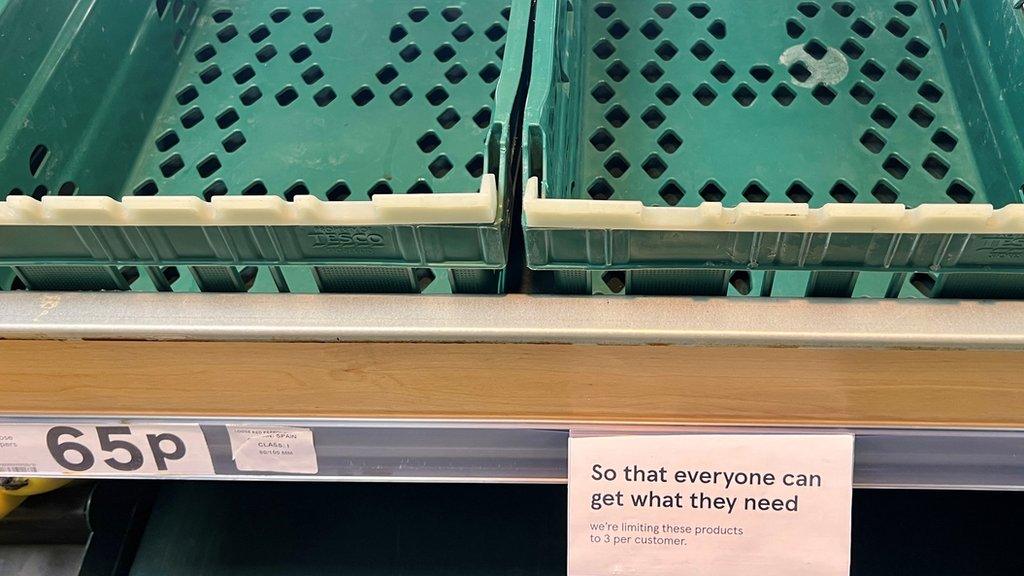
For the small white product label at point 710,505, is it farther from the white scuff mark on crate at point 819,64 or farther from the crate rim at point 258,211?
the white scuff mark on crate at point 819,64

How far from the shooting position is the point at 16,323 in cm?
59

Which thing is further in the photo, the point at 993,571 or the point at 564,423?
the point at 993,571

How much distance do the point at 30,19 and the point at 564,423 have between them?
2.11 ft

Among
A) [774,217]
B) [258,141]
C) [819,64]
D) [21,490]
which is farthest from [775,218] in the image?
[21,490]

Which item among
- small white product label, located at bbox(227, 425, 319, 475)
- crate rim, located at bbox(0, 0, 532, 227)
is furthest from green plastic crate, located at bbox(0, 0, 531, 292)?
small white product label, located at bbox(227, 425, 319, 475)

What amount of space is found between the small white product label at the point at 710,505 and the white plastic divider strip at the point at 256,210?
21 centimetres

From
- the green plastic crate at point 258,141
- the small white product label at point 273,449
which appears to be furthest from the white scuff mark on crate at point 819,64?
the small white product label at point 273,449

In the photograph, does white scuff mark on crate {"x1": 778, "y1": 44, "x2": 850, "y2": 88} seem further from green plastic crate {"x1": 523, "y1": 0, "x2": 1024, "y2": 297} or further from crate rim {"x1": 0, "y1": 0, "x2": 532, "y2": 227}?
crate rim {"x1": 0, "y1": 0, "x2": 532, "y2": 227}

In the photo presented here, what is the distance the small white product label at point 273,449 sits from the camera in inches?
24.9

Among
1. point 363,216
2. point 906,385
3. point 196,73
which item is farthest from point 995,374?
point 196,73

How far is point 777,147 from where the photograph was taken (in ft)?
2.65

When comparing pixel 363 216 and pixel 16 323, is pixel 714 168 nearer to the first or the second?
pixel 363 216

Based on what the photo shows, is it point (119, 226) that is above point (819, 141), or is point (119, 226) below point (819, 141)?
above

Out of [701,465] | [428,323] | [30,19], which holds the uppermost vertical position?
[30,19]
